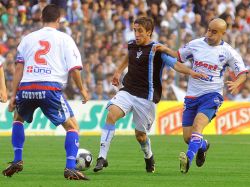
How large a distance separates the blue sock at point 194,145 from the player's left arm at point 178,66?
2.75 ft

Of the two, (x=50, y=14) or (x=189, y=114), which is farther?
(x=189, y=114)

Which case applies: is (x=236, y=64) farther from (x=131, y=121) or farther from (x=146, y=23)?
(x=131, y=121)

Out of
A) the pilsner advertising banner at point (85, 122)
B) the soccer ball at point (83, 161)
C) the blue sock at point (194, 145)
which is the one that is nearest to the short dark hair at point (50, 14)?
the soccer ball at point (83, 161)

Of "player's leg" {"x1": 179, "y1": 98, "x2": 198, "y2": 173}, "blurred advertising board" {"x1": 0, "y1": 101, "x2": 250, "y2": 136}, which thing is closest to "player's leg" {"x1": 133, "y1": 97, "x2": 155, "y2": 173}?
"player's leg" {"x1": 179, "y1": 98, "x2": 198, "y2": 173}

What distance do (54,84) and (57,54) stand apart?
38 centimetres

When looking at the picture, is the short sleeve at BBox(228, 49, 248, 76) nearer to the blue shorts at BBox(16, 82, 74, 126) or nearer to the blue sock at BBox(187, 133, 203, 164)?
the blue sock at BBox(187, 133, 203, 164)

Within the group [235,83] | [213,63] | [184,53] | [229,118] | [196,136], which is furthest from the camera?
[229,118]

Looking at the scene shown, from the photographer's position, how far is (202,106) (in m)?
13.1

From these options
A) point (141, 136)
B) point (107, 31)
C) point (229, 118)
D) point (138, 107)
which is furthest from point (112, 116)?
point (229, 118)

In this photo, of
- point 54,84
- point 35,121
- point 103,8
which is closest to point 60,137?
point 35,121

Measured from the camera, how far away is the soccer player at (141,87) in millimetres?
12641

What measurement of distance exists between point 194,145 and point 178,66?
1.13 meters

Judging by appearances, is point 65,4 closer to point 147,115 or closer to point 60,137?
point 60,137

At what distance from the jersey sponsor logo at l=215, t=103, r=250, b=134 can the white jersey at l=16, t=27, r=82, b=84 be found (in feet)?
50.4
